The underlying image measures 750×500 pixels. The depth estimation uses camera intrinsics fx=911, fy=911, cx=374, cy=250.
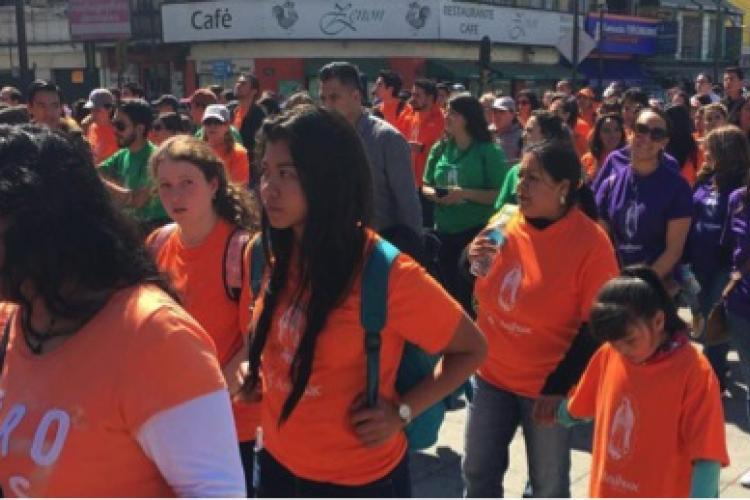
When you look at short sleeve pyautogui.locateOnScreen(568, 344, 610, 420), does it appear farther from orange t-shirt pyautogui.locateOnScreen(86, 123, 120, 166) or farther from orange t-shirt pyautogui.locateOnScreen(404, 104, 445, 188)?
orange t-shirt pyautogui.locateOnScreen(86, 123, 120, 166)

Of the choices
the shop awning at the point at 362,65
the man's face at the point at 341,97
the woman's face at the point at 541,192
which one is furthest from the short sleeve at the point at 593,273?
the shop awning at the point at 362,65

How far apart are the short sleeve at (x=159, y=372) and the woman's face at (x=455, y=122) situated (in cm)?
463

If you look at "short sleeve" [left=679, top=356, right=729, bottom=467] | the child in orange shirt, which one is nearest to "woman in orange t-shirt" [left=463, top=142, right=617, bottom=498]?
the child in orange shirt

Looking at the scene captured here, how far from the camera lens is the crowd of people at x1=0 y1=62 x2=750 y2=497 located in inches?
59.1

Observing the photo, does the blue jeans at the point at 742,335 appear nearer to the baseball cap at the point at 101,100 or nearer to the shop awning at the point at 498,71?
the baseball cap at the point at 101,100

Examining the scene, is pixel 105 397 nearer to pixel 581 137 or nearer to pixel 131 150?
pixel 131 150

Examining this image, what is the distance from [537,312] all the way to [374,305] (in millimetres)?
1063

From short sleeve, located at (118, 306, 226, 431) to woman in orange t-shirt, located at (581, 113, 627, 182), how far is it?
545 cm

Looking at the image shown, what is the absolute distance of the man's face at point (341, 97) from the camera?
4.98 meters

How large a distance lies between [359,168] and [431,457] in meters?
2.70

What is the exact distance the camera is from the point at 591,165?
6.83m

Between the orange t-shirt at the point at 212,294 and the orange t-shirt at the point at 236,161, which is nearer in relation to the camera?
the orange t-shirt at the point at 212,294

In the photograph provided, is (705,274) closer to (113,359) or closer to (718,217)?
(718,217)

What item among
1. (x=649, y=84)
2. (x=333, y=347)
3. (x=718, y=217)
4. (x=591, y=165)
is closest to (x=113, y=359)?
(x=333, y=347)
